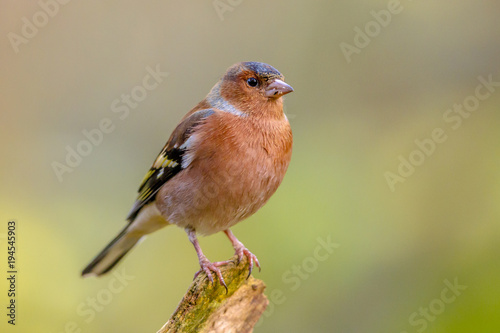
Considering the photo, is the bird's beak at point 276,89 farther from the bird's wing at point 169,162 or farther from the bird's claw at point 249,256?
the bird's claw at point 249,256

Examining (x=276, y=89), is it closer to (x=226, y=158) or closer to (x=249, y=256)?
(x=226, y=158)

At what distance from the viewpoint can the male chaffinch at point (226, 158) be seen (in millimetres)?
4809

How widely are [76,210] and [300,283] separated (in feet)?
9.21

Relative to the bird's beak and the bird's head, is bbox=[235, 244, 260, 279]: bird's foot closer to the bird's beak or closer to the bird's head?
the bird's head

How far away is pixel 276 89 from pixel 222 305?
1905mm

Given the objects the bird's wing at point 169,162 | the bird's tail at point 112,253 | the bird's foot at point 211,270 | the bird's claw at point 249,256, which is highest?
the bird's wing at point 169,162

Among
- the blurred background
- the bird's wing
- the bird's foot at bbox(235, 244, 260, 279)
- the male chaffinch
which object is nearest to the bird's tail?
the bird's wing

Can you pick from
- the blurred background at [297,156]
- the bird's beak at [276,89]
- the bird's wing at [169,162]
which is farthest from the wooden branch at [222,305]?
the bird's beak at [276,89]

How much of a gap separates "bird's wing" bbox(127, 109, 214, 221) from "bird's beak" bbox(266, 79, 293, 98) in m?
0.54

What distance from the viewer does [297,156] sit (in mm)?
6754

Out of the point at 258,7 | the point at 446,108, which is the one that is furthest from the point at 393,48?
the point at 258,7

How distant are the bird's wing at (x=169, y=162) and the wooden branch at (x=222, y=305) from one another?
3.40 feet

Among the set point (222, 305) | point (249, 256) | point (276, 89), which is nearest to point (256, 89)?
point (276, 89)

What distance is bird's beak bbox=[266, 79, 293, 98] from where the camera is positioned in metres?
5.05
